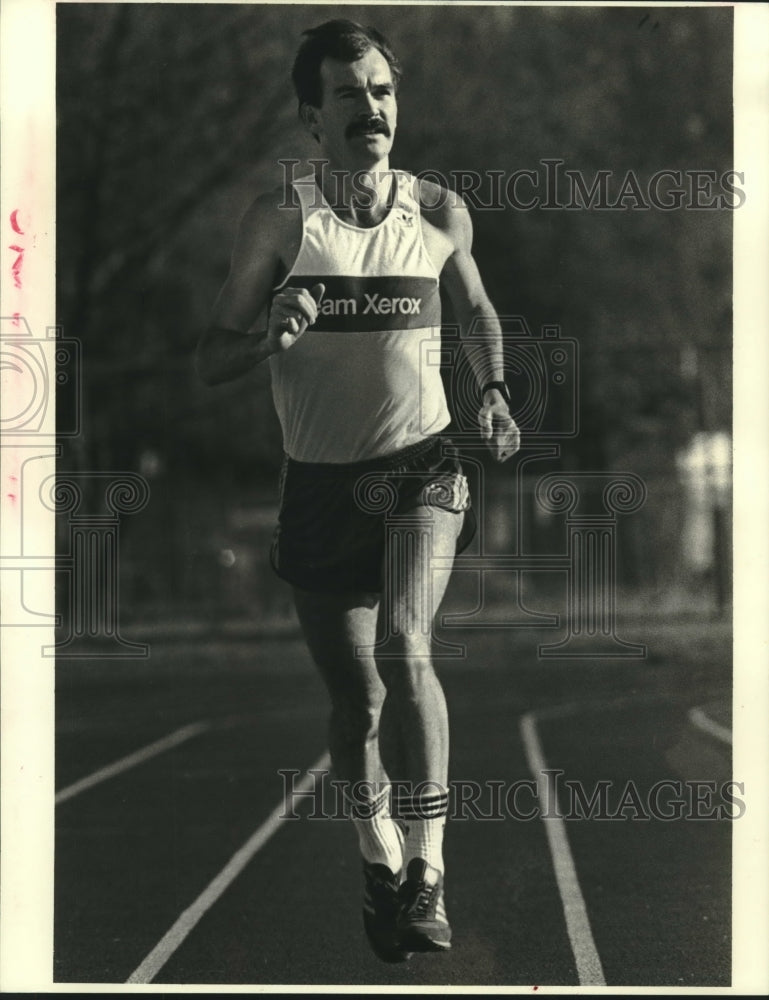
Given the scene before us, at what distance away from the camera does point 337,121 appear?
14.9 ft

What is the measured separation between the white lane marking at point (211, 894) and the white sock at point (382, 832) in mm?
212

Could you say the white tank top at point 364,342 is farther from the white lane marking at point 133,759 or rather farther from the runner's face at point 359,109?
the white lane marking at point 133,759

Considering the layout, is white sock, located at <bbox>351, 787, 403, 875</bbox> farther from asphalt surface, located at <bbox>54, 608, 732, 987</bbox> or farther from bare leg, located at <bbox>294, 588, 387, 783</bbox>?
asphalt surface, located at <bbox>54, 608, 732, 987</bbox>

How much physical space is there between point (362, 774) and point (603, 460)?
49.3 inches

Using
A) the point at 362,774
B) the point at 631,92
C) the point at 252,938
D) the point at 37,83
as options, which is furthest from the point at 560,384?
the point at 252,938

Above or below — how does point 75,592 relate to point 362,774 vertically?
above

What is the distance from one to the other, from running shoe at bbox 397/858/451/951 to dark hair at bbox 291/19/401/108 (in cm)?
197

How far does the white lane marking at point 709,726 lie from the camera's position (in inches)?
185

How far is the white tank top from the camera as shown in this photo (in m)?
4.49

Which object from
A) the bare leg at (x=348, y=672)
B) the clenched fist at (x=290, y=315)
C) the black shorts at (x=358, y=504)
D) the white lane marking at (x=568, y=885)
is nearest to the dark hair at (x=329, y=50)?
the clenched fist at (x=290, y=315)

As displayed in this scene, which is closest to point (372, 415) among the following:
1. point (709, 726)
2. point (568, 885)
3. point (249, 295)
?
point (249, 295)

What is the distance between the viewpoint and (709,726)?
5238 mm

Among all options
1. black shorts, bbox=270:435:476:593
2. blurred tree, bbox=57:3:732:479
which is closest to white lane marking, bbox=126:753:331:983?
black shorts, bbox=270:435:476:593
